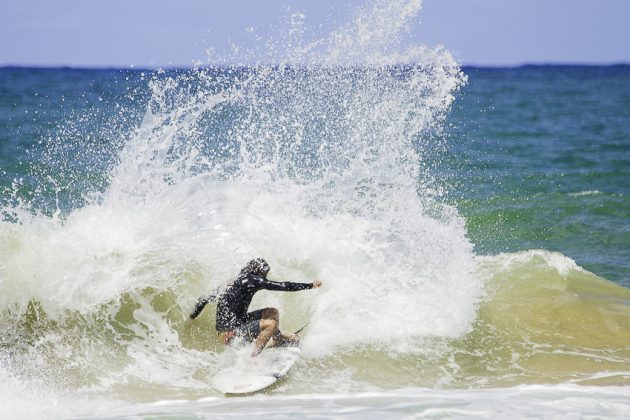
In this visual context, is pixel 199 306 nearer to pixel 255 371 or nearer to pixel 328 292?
pixel 255 371

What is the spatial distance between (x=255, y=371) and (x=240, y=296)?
854mm

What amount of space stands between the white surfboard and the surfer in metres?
0.17

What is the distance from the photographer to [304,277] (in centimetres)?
1020

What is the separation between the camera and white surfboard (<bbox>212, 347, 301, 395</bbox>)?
24.9ft

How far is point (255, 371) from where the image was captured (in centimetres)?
782

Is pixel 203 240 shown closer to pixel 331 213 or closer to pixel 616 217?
pixel 331 213

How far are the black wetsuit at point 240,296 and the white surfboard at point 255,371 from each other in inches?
14.4

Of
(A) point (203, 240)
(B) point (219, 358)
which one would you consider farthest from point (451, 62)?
(B) point (219, 358)

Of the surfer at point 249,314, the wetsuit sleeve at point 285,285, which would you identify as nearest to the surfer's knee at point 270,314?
the surfer at point 249,314

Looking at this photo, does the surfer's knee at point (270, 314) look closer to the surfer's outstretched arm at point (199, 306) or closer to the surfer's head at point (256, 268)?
the surfer's head at point (256, 268)

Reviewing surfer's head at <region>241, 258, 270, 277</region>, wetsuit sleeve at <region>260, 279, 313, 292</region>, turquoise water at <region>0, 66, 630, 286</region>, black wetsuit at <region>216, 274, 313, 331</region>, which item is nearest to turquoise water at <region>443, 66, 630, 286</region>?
turquoise water at <region>0, 66, 630, 286</region>

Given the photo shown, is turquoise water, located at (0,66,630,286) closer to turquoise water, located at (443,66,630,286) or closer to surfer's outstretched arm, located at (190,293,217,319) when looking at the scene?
turquoise water, located at (443,66,630,286)

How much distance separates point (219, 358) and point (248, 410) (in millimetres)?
1484

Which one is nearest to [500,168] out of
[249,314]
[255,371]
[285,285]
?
[285,285]
